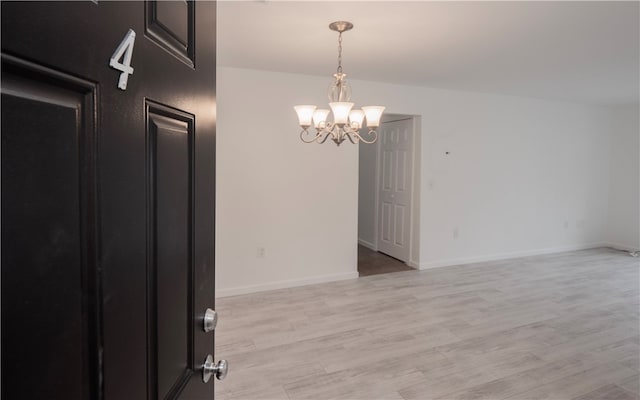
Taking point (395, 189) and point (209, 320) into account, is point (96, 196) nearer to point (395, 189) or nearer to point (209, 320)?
point (209, 320)

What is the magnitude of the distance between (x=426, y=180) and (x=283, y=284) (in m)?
2.34

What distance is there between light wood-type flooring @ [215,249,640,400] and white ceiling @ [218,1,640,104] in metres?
2.41

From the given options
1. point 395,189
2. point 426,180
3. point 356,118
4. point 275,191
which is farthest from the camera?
point 395,189

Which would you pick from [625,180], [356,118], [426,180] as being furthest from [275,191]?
[625,180]

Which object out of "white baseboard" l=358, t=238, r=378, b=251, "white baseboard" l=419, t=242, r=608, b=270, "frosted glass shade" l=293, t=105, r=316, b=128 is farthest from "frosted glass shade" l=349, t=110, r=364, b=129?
"white baseboard" l=358, t=238, r=378, b=251

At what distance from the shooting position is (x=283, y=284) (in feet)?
14.7

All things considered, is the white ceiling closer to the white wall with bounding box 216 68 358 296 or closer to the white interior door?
the white wall with bounding box 216 68 358 296

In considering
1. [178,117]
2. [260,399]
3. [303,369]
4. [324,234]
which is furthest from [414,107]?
[178,117]

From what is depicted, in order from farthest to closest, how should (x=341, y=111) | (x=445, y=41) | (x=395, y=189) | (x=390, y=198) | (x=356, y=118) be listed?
(x=390, y=198) → (x=395, y=189) → (x=445, y=41) → (x=356, y=118) → (x=341, y=111)

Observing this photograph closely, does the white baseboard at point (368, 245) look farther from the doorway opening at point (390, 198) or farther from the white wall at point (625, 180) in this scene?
the white wall at point (625, 180)

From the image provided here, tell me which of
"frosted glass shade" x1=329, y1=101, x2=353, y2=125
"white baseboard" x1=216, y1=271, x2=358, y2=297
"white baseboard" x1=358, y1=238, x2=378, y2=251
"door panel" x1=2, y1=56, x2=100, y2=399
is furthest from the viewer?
"white baseboard" x1=358, y1=238, x2=378, y2=251

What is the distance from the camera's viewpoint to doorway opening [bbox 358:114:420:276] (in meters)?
5.33

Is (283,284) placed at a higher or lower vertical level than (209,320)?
lower

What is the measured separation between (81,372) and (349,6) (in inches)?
99.0
